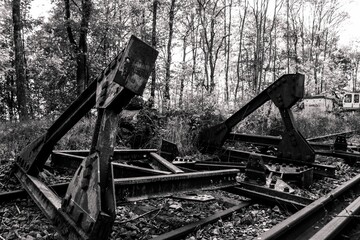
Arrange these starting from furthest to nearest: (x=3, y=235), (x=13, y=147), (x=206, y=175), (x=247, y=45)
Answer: (x=247, y=45) < (x=13, y=147) < (x=206, y=175) < (x=3, y=235)

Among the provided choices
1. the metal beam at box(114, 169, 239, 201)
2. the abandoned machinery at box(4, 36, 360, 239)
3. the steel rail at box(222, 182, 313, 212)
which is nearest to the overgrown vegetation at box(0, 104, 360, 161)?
the abandoned machinery at box(4, 36, 360, 239)

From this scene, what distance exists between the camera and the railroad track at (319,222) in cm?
235

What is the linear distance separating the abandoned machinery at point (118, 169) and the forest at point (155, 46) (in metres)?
4.24

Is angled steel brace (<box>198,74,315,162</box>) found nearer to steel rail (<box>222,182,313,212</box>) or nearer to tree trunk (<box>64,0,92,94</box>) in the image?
steel rail (<box>222,182,313,212</box>)

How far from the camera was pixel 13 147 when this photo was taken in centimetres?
562

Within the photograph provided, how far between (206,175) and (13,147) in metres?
4.39

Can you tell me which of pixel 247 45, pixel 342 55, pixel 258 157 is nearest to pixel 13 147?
pixel 258 157

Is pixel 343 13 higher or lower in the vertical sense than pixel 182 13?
higher

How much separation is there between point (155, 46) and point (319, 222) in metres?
14.1

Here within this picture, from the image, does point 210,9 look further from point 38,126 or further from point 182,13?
point 38,126

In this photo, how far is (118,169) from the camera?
3736mm

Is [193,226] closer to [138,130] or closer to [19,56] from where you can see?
[138,130]

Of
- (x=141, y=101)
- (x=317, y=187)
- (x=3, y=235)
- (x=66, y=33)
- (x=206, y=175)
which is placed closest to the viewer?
(x=3, y=235)

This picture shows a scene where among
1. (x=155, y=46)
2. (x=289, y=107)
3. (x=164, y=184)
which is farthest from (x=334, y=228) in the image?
(x=155, y=46)
